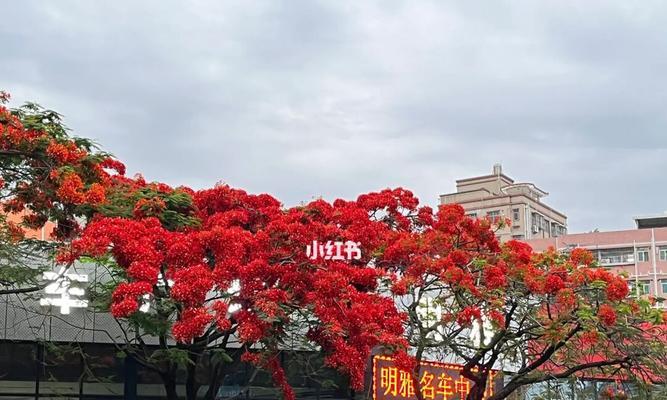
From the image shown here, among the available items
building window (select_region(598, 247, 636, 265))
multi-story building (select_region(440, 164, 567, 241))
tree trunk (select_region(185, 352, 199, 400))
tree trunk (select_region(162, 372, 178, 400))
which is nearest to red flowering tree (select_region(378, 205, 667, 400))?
tree trunk (select_region(185, 352, 199, 400))

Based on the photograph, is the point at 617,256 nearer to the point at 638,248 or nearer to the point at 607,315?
the point at 638,248

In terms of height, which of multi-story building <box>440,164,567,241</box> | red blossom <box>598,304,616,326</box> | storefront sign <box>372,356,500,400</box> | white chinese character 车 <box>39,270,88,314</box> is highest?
multi-story building <box>440,164,567,241</box>

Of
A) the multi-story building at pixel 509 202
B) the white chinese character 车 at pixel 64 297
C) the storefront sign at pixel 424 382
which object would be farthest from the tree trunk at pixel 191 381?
the multi-story building at pixel 509 202

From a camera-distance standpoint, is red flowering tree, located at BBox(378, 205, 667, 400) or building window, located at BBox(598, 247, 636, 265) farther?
building window, located at BBox(598, 247, 636, 265)

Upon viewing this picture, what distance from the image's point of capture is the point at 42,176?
34.8ft

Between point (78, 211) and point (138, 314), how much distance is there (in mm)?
1726

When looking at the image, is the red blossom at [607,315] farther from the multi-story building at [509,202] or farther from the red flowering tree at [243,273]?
the multi-story building at [509,202]

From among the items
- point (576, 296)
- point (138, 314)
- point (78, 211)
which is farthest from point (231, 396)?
point (576, 296)

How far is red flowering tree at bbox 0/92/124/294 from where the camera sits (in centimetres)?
1023

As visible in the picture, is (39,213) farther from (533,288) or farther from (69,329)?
(533,288)

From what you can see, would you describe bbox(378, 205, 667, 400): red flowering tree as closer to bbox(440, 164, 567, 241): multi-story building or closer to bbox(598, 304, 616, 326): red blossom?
bbox(598, 304, 616, 326): red blossom

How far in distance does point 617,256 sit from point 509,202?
1072 cm

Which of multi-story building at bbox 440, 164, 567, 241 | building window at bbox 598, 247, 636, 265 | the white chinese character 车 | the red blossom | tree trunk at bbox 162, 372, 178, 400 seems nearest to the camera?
the red blossom

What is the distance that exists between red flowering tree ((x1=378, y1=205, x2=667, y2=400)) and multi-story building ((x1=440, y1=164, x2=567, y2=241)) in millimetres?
51364
